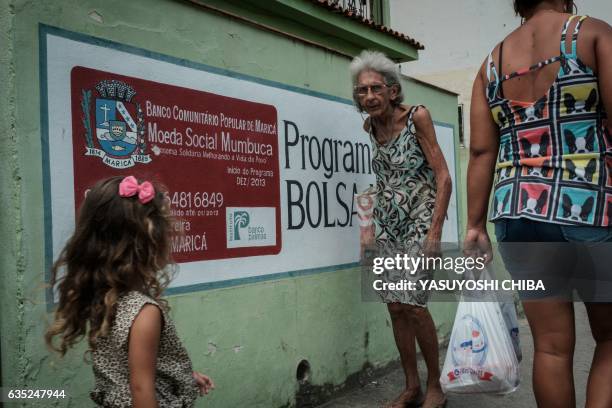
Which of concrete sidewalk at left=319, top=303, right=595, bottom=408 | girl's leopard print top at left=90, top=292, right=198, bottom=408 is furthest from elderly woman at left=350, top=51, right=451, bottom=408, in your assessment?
girl's leopard print top at left=90, top=292, right=198, bottom=408

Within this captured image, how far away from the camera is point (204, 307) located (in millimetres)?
3133

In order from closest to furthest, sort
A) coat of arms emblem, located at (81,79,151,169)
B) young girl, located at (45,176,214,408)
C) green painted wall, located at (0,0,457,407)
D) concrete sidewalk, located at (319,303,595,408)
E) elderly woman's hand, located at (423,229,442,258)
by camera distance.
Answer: young girl, located at (45,176,214,408)
green painted wall, located at (0,0,457,407)
coat of arms emblem, located at (81,79,151,169)
elderly woman's hand, located at (423,229,442,258)
concrete sidewalk, located at (319,303,595,408)

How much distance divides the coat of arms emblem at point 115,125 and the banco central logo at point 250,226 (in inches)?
24.2

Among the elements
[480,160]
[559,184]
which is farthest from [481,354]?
[559,184]

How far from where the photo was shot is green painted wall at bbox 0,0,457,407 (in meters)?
2.37

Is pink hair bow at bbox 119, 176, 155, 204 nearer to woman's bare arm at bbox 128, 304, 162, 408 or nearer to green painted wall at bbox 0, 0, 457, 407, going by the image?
woman's bare arm at bbox 128, 304, 162, 408

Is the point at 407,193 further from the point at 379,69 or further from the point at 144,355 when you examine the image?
the point at 144,355

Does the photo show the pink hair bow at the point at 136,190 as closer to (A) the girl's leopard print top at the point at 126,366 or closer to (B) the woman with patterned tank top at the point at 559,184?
(A) the girl's leopard print top at the point at 126,366

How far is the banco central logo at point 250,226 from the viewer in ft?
10.8

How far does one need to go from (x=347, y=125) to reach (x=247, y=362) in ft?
5.71

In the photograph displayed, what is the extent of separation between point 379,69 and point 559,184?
5.70ft

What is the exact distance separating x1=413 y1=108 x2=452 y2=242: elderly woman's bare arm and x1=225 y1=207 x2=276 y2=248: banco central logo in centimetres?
88

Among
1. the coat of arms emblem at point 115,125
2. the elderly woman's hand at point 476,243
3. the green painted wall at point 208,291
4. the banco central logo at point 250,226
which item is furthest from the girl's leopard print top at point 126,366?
the banco central logo at point 250,226

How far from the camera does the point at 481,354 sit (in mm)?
3299
